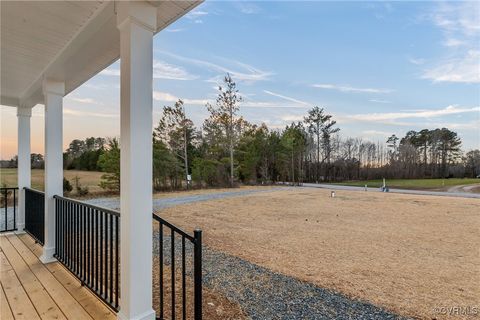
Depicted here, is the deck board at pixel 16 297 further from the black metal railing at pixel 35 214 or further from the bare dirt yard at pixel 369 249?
the bare dirt yard at pixel 369 249

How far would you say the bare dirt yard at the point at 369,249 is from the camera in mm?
3006

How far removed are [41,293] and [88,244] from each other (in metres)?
0.50

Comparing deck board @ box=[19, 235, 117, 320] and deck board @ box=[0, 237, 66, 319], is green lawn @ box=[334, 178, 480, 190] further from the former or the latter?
deck board @ box=[0, 237, 66, 319]

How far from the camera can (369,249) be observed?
4.72 m

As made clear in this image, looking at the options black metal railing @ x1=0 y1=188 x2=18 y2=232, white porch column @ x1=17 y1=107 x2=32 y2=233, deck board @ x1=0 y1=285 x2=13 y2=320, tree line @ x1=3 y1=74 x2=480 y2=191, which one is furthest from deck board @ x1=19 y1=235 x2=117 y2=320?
tree line @ x1=3 y1=74 x2=480 y2=191

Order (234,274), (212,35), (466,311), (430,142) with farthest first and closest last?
(430,142) → (212,35) → (234,274) → (466,311)

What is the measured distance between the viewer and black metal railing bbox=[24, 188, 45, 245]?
11.0ft

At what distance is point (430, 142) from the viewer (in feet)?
93.6

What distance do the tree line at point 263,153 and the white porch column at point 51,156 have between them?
365 inches

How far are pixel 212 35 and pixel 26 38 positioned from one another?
598cm

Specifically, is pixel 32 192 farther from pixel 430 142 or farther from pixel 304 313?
pixel 430 142

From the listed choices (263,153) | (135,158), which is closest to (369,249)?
(135,158)

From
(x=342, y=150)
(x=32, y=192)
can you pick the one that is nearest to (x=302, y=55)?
(x=32, y=192)

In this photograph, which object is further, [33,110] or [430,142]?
[430,142]
